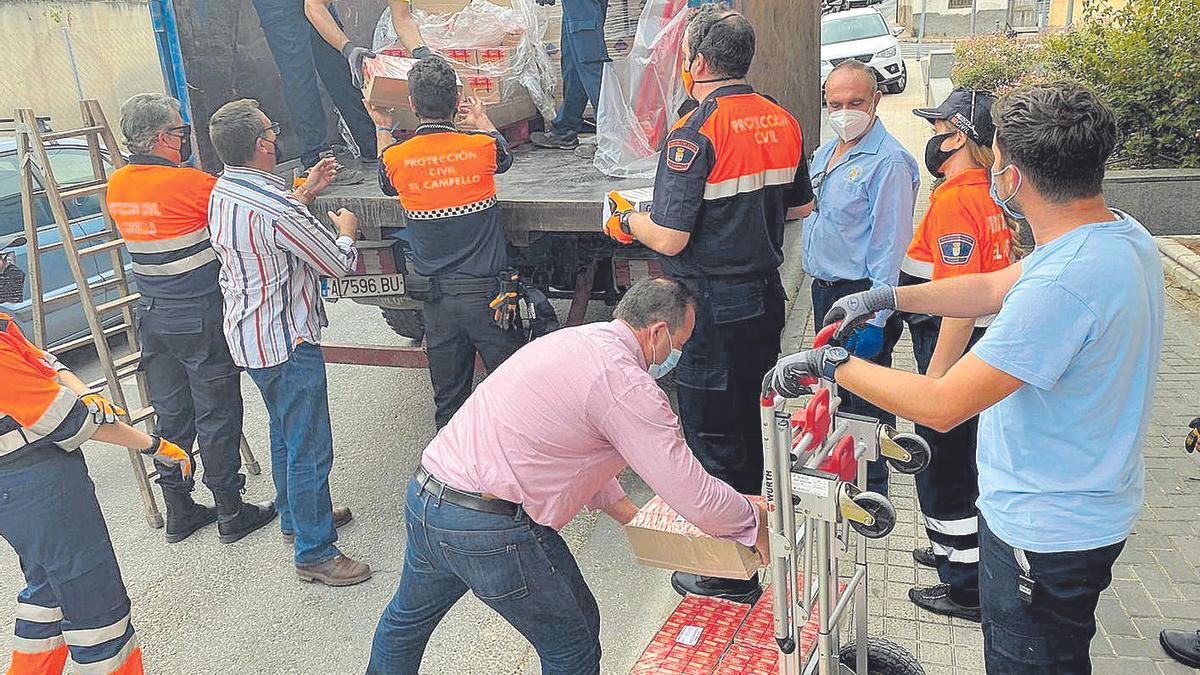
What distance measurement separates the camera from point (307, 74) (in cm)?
472

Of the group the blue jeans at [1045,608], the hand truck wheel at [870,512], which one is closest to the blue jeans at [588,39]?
the hand truck wheel at [870,512]

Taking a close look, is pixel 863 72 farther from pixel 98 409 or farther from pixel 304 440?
pixel 98 409

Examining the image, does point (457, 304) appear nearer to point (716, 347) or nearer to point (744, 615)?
point (716, 347)

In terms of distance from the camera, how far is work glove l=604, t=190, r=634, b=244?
3.46 m

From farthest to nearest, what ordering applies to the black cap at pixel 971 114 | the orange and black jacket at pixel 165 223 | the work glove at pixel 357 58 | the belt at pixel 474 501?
1. the work glove at pixel 357 58
2. the orange and black jacket at pixel 165 223
3. the black cap at pixel 971 114
4. the belt at pixel 474 501

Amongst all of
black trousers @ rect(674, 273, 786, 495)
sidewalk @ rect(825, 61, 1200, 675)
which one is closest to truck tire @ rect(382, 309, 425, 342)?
black trousers @ rect(674, 273, 786, 495)

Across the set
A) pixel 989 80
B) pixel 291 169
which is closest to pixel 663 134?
pixel 291 169

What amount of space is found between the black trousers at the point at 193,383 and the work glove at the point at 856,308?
9.06ft

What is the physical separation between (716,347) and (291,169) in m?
2.85

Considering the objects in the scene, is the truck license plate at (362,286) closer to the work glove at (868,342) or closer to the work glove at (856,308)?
the work glove at (868,342)

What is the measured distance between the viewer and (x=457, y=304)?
4004mm

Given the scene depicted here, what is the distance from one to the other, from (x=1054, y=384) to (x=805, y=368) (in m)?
0.49

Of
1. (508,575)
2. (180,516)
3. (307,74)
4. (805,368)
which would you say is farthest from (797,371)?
(307,74)

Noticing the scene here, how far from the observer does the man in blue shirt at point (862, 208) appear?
3441mm
